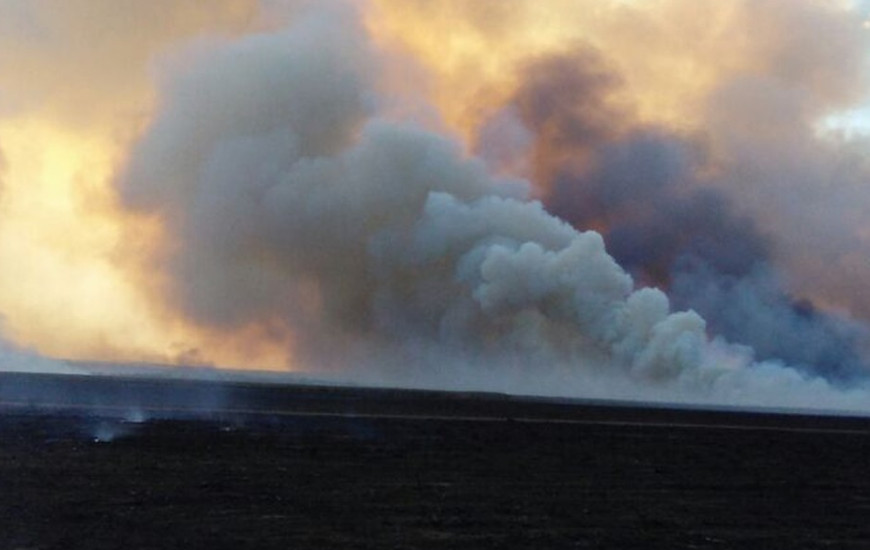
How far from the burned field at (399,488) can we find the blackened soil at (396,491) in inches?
3.5

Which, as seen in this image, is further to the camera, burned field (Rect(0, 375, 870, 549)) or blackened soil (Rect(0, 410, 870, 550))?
burned field (Rect(0, 375, 870, 549))

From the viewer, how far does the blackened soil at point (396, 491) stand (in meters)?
Answer: 24.4

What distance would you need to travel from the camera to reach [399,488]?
108ft

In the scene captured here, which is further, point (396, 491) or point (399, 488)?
point (399, 488)

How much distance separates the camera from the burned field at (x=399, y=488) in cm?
2456

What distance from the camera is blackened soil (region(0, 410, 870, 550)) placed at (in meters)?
24.4

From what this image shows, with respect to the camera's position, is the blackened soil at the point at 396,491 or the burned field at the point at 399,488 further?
the burned field at the point at 399,488

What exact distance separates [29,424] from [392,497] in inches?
1251

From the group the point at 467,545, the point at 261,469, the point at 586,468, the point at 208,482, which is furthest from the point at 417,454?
the point at 467,545

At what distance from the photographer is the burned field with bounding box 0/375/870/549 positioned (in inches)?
967

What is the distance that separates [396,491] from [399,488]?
76cm

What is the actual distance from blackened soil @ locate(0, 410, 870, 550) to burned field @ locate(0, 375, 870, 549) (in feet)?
0.29

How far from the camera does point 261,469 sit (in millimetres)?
36656

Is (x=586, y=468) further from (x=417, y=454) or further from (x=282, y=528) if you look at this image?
(x=282, y=528)
